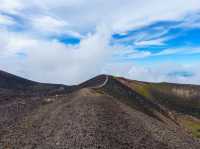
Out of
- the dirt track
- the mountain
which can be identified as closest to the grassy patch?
the mountain

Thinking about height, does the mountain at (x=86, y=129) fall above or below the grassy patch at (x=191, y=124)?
above

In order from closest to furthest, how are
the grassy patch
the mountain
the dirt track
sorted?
the dirt track, the mountain, the grassy patch

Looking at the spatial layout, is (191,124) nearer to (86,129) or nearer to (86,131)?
(86,129)

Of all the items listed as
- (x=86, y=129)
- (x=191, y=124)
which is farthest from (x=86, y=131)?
(x=191, y=124)

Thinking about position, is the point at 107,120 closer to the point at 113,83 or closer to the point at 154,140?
the point at 154,140

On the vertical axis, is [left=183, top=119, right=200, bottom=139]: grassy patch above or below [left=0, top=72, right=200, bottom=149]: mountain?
below

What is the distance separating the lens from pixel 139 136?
6231 cm

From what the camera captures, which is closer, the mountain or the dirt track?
the dirt track

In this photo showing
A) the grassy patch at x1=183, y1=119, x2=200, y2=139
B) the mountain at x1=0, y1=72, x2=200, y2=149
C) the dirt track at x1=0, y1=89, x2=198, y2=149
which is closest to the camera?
the dirt track at x1=0, y1=89, x2=198, y2=149

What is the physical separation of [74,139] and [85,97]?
30987 mm

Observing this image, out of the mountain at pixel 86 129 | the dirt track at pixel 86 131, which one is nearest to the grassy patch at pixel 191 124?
the mountain at pixel 86 129

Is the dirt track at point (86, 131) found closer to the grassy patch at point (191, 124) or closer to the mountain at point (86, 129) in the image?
the mountain at point (86, 129)

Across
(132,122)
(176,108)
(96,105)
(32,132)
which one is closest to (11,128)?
(32,132)

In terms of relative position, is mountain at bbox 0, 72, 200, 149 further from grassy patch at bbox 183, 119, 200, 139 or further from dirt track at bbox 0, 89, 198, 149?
grassy patch at bbox 183, 119, 200, 139
